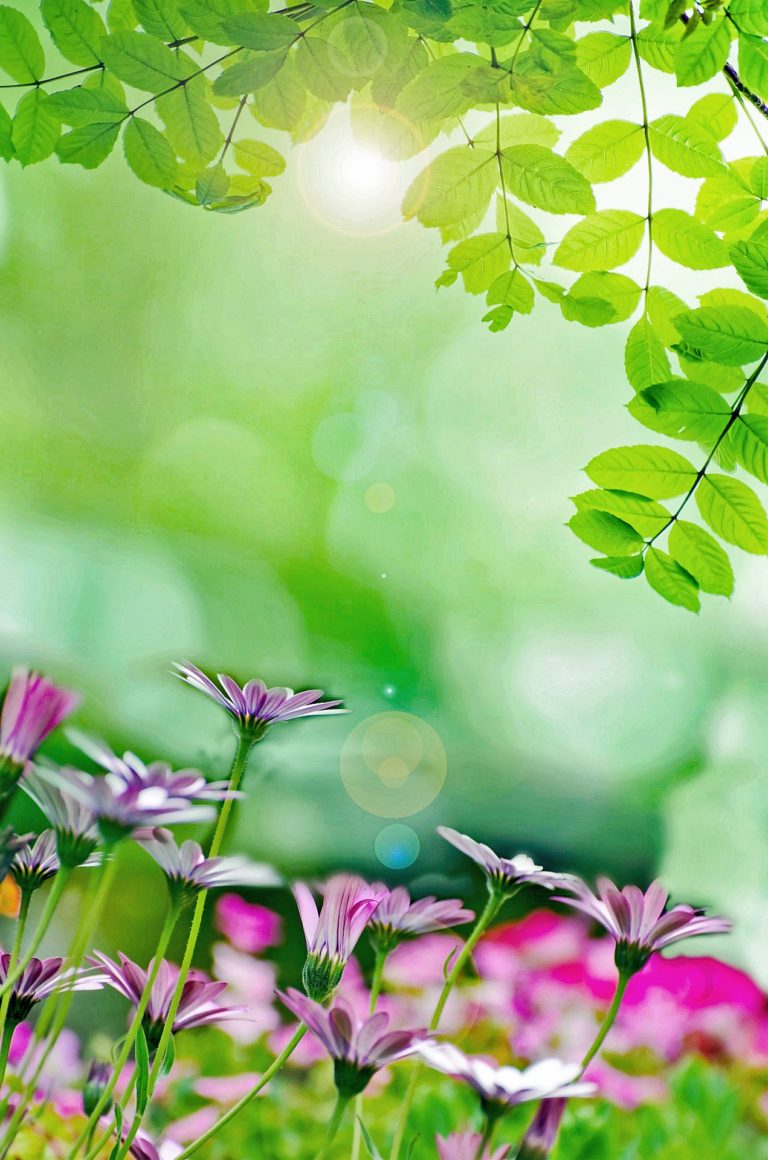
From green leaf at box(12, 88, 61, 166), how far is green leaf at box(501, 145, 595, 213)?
232 millimetres

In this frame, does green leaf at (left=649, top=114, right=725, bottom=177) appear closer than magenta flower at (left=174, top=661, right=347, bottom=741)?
No

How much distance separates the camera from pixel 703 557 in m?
0.43

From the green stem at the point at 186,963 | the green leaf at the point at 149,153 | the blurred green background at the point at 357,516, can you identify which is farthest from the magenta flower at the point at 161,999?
the blurred green background at the point at 357,516

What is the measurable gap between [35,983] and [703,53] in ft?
1.50

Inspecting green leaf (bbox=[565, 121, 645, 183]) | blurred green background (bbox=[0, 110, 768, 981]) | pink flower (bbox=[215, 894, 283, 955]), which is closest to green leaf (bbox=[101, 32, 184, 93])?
green leaf (bbox=[565, 121, 645, 183])

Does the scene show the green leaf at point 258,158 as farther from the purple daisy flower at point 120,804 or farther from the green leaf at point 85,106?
the purple daisy flower at point 120,804

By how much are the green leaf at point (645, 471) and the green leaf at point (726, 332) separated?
53 mm

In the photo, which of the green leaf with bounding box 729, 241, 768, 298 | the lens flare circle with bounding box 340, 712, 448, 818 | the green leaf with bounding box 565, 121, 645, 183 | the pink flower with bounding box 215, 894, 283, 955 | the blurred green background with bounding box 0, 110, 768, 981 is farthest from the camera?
the blurred green background with bounding box 0, 110, 768, 981

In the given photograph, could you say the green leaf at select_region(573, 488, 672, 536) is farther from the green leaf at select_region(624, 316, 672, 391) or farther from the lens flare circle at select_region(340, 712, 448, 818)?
the lens flare circle at select_region(340, 712, 448, 818)

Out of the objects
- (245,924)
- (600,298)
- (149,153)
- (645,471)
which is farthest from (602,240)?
(245,924)

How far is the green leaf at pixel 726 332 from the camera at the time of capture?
39 cm

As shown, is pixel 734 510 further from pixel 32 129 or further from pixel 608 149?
pixel 32 129

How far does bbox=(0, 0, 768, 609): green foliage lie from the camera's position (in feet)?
1.29

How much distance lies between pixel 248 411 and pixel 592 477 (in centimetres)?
320
